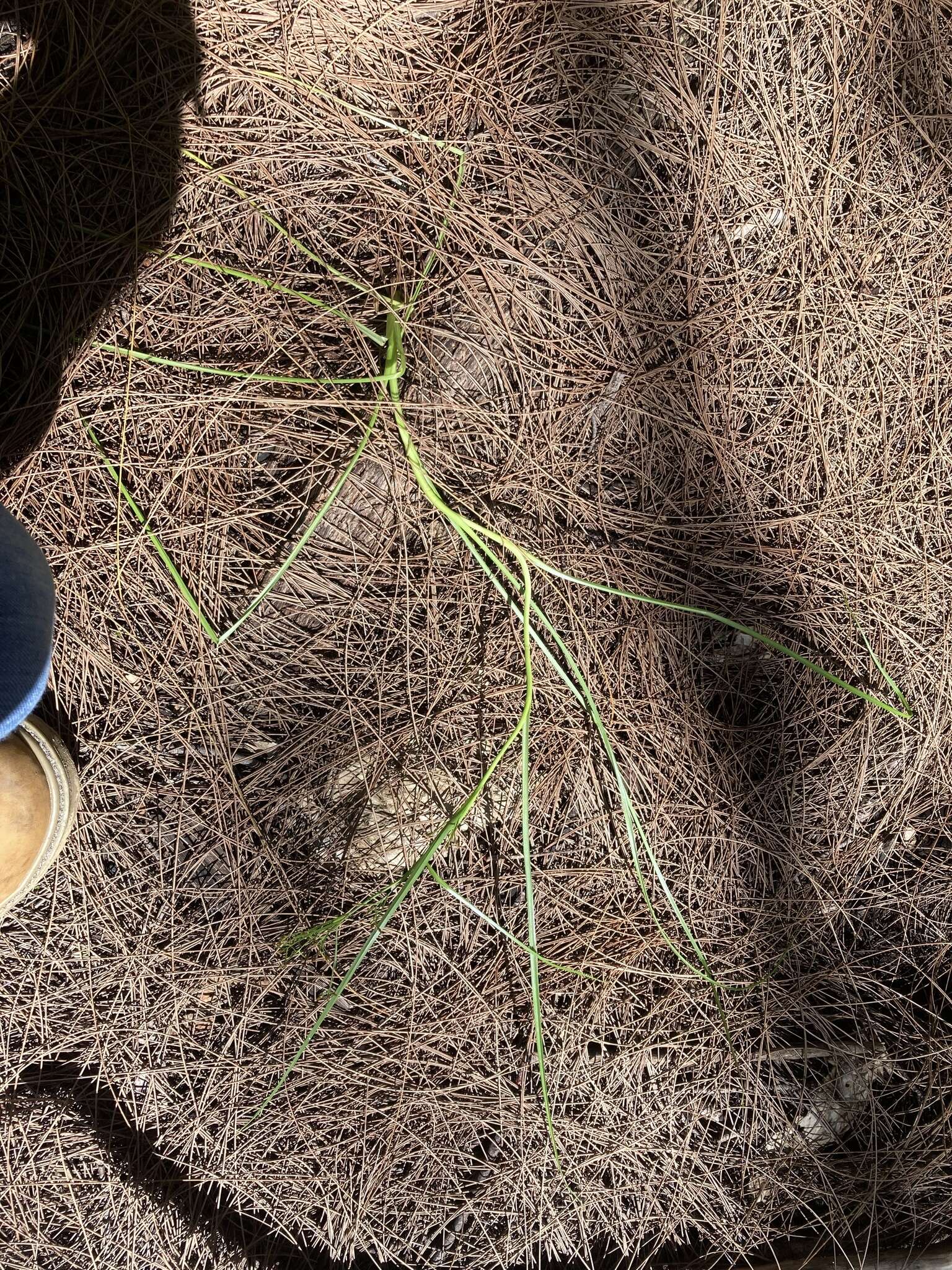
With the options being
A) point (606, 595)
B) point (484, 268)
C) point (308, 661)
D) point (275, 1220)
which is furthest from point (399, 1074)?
point (484, 268)

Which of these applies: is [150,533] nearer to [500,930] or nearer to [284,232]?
[284,232]

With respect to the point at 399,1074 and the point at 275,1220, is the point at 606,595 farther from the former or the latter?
the point at 275,1220

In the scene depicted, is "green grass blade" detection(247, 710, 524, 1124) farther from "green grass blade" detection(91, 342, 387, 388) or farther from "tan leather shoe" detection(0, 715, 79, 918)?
"green grass blade" detection(91, 342, 387, 388)

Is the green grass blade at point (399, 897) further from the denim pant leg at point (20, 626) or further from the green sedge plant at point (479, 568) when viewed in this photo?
the denim pant leg at point (20, 626)

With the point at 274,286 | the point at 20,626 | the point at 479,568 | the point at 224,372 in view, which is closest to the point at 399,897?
the point at 479,568

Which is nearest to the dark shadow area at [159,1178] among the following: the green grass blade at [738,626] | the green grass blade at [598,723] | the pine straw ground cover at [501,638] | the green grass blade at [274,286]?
the pine straw ground cover at [501,638]

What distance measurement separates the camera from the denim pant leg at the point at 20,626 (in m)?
1.06

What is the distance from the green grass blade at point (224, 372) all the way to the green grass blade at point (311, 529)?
0.10m

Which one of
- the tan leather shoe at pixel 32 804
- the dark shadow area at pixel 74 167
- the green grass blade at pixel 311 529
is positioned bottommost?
the tan leather shoe at pixel 32 804

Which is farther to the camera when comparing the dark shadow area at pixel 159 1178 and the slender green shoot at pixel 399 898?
the dark shadow area at pixel 159 1178

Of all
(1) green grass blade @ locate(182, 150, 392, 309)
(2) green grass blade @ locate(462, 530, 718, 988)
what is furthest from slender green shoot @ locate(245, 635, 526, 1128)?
(1) green grass blade @ locate(182, 150, 392, 309)

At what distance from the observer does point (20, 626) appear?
1.11 meters

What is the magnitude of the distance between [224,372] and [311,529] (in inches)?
14.3

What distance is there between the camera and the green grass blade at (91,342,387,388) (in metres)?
1.58
